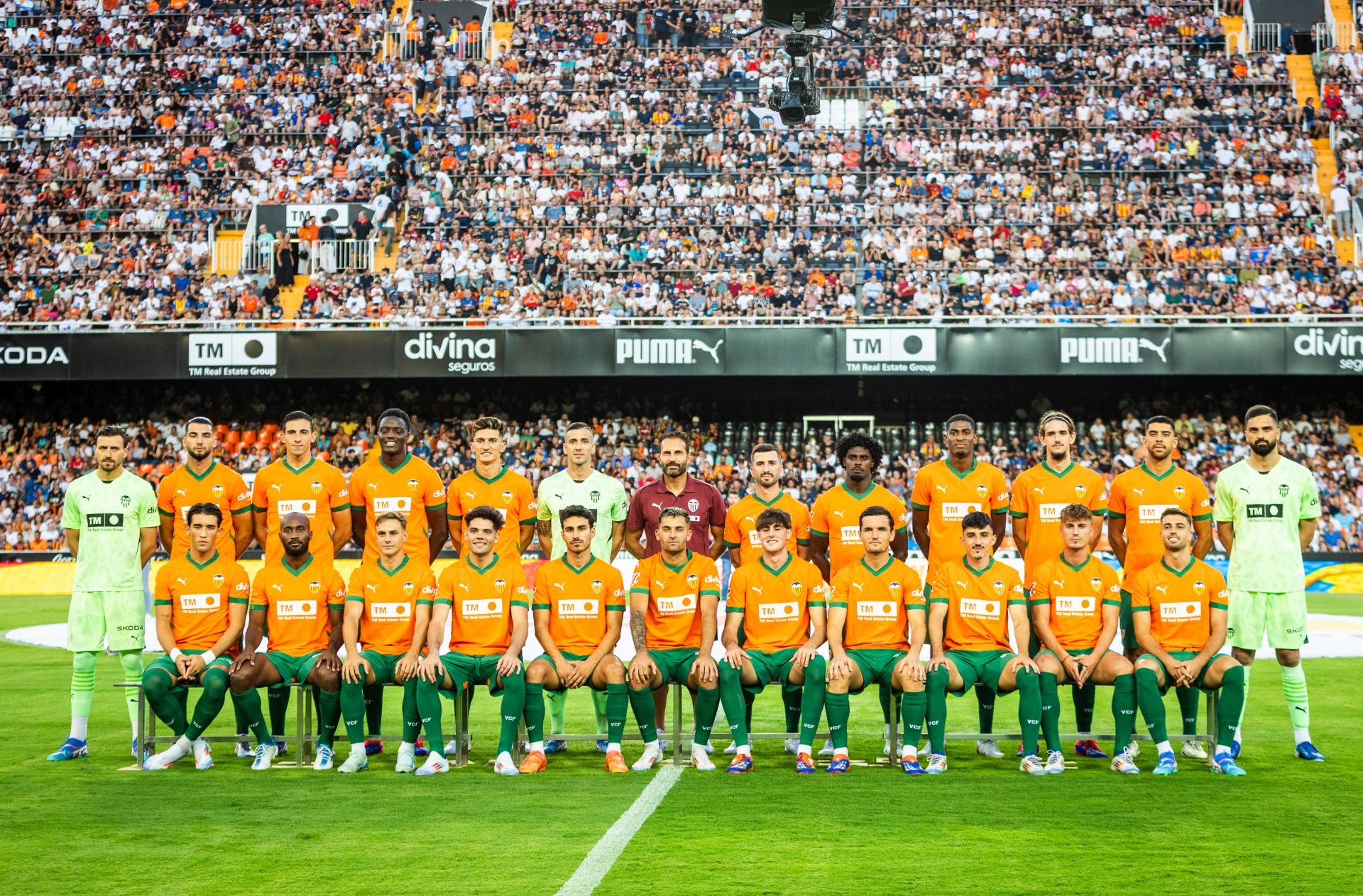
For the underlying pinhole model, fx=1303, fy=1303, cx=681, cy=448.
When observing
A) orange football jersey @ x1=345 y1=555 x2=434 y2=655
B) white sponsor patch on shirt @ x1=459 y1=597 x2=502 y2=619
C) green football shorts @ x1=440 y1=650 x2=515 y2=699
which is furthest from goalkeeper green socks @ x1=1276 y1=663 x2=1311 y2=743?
orange football jersey @ x1=345 y1=555 x2=434 y2=655

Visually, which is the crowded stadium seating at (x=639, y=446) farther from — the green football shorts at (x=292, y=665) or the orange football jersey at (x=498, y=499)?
the green football shorts at (x=292, y=665)

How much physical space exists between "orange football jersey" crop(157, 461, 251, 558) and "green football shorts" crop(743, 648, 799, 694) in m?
3.72

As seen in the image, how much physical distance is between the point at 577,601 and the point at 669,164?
77.3 ft

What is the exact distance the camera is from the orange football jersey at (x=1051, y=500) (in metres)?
9.01

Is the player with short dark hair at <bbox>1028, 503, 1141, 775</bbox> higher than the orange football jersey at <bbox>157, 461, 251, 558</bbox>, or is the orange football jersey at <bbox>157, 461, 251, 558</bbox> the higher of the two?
the orange football jersey at <bbox>157, 461, 251, 558</bbox>

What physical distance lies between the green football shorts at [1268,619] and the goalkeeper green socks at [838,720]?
8.54 ft

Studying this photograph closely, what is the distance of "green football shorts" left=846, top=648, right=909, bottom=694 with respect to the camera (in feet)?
26.8

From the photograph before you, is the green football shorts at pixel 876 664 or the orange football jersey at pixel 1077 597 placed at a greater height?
the orange football jersey at pixel 1077 597

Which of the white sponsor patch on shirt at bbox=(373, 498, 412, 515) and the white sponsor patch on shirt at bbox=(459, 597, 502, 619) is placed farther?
the white sponsor patch on shirt at bbox=(373, 498, 412, 515)

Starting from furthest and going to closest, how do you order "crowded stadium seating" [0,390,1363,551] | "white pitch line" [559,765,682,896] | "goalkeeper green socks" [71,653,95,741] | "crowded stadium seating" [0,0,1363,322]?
1. "crowded stadium seating" [0,0,1363,322]
2. "crowded stadium seating" [0,390,1363,551]
3. "goalkeeper green socks" [71,653,95,741]
4. "white pitch line" [559,765,682,896]

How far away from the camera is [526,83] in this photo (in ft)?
107

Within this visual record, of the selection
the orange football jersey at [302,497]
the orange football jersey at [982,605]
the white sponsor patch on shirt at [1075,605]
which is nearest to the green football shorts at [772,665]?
the orange football jersey at [982,605]

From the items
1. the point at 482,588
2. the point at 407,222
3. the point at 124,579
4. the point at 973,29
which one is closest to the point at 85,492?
the point at 124,579

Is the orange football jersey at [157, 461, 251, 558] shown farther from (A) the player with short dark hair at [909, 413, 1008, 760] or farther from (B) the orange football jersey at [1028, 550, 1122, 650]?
(B) the orange football jersey at [1028, 550, 1122, 650]
